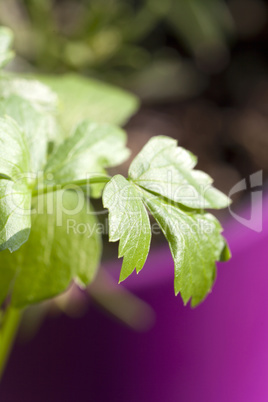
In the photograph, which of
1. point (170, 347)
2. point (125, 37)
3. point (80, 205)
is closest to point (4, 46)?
point (80, 205)

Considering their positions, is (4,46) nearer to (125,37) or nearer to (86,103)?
(86,103)

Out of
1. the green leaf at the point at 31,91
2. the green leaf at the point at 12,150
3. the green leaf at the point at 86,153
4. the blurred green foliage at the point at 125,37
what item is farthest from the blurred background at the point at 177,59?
the green leaf at the point at 12,150

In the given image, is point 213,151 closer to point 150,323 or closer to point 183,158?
point 150,323

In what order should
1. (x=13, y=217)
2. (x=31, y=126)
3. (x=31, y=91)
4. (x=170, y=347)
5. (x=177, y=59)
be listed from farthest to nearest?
1. (x=177, y=59)
2. (x=170, y=347)
3. (x=31, y=91)
4. (x=31, y=126)
5. (x=13, y=217)

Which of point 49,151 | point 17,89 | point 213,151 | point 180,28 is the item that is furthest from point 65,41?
point 49,151

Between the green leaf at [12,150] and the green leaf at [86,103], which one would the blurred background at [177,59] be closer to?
the green leaf at [86,103]

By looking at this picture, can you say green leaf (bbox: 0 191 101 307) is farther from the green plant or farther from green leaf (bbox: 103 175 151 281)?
green leaf (bbox: 103 175 151 281)

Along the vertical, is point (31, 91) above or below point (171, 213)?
above
